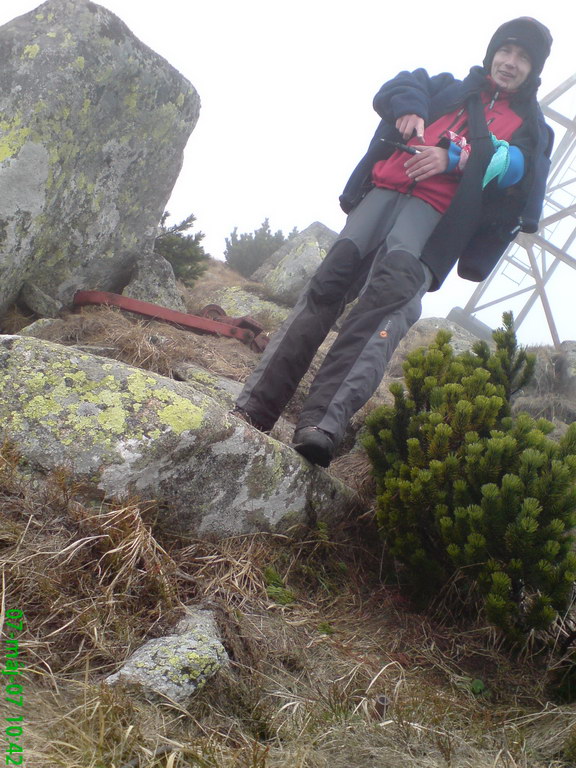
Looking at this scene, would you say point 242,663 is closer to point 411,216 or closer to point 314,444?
point 314,444

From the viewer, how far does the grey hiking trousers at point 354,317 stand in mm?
3500

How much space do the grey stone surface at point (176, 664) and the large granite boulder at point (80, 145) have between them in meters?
3.09

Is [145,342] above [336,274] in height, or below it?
below

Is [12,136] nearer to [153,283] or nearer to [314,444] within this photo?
[153,283]

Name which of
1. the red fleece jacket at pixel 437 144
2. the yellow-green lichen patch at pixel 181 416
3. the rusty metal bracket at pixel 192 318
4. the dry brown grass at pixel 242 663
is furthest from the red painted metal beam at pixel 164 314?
the dry brown grass at pixel 242 663

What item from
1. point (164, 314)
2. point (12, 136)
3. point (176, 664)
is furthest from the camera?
point (164, 314)

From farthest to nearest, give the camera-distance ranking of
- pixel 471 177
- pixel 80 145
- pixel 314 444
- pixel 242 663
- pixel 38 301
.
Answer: pixel 38 301 → pixel 80 145 → pixel 471 177 → pixel 314 444 → pixel 242 663

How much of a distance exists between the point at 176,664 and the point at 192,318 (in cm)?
373

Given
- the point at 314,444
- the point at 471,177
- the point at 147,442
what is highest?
the point at 471,177

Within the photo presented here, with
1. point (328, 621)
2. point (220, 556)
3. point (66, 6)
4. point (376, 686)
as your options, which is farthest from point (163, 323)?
point (376, 686)

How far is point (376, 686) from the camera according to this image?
2.35 meters

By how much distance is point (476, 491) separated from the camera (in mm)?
3004

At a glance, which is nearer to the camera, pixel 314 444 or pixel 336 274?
pixel 314 444

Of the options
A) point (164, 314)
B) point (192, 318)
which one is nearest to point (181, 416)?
point (164, 314)
